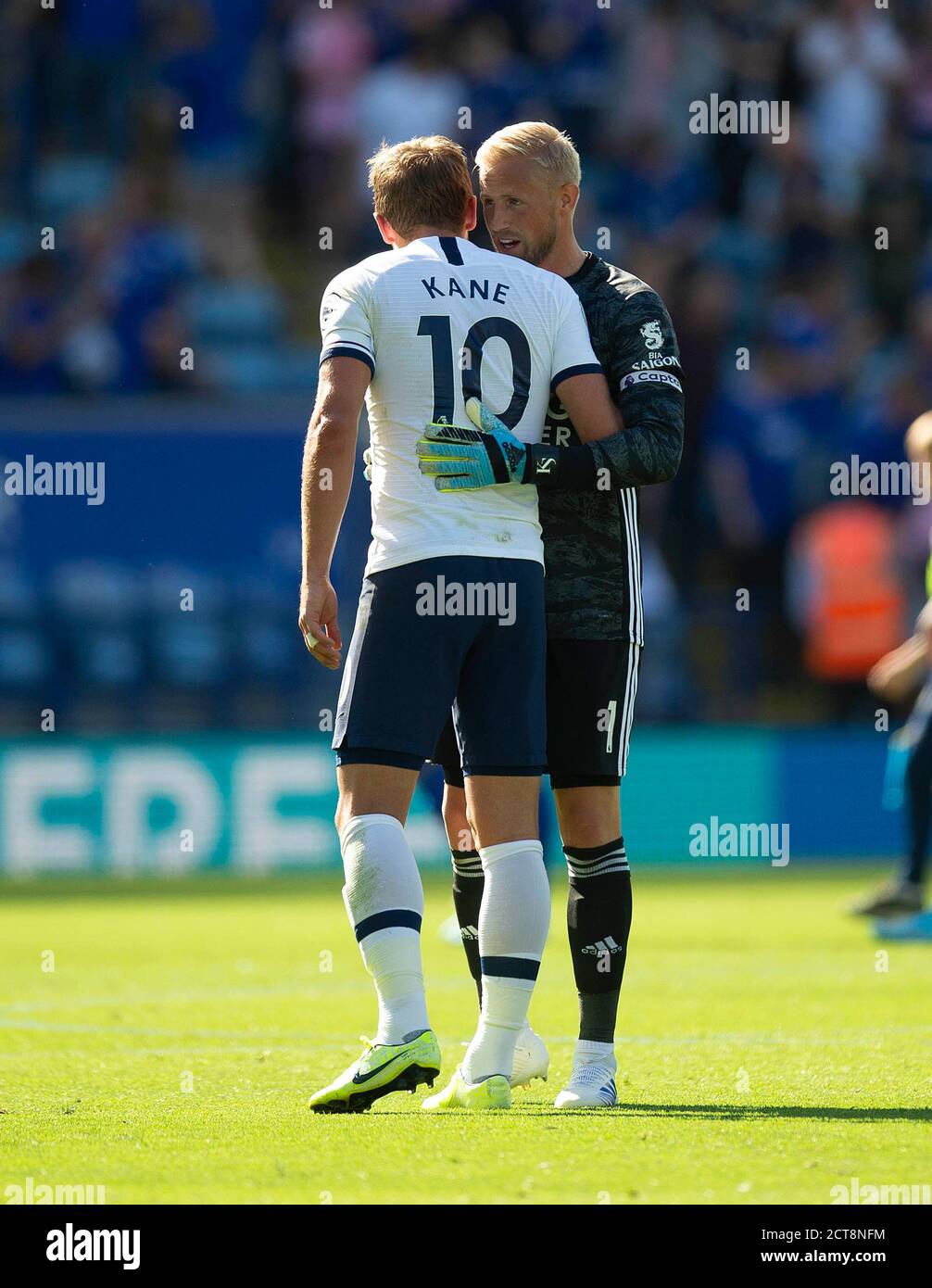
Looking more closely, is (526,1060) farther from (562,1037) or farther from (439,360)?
(439,360)

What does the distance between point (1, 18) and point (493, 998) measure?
13.9 metres

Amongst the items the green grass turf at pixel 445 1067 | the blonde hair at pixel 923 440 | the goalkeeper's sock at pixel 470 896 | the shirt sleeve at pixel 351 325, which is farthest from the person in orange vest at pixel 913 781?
the shirt sleeve at pixel 351 325

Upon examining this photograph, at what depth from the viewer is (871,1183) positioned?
376 cm

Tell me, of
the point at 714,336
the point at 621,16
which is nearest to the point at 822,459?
the point at 714,336

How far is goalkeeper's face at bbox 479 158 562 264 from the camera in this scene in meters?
5.00

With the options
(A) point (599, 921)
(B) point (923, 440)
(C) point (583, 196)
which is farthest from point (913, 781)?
(C) point (583, 196)

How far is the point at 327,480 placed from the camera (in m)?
4.59

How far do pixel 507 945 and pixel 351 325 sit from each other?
142cm

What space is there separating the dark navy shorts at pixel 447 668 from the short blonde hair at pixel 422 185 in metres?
0.81

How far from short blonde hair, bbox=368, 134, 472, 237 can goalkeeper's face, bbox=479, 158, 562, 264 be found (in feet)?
0.61

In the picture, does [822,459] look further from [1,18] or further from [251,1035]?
[251,1035]
